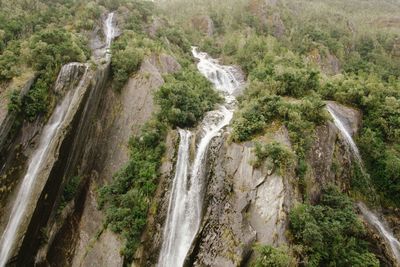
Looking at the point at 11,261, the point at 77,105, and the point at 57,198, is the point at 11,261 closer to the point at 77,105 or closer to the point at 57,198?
the point at 57,198

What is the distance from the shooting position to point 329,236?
17.0 m

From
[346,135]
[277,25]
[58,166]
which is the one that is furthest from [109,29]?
[277,25]

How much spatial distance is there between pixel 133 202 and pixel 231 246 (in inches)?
272

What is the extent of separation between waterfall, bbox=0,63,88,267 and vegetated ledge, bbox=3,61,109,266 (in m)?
0.30

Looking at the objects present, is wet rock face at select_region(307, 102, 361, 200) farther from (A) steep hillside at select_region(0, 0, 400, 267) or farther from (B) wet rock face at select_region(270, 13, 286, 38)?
(B) wet rock face at select_region(270, 13, 286, 38)

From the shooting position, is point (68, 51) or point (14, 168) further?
point (68, 51)

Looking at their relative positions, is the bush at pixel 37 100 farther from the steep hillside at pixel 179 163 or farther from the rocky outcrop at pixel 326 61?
the rocky outcrop at pixel 326 61

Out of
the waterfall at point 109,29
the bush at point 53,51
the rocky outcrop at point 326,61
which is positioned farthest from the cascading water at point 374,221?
the waterfall at point 109,29

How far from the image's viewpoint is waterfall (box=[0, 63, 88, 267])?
19.4 metres

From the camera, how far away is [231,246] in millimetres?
16828

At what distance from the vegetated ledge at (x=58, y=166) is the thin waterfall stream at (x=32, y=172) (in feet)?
0.85

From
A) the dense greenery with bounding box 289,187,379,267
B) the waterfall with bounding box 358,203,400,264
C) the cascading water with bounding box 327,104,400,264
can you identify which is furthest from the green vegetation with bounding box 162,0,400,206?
the dense greenery with bounding box 289,187,379,267

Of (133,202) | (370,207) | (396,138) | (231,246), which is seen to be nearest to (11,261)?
(133,202)

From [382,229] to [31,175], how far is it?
23.5 m
